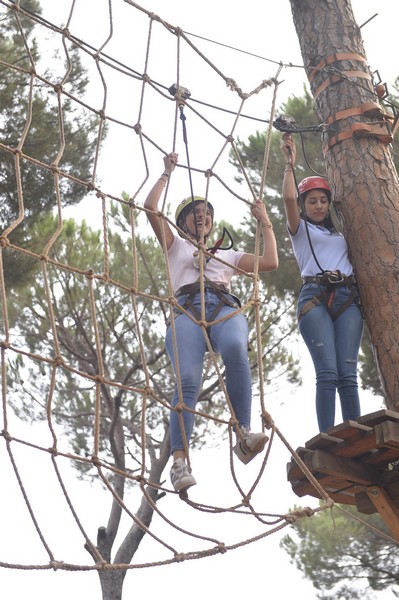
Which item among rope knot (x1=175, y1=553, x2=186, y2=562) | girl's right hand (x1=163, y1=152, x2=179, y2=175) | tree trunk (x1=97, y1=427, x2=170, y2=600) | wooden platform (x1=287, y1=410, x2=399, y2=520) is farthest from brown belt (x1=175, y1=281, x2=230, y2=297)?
tree trunk (x1=97, y1=427, x2=170, y2=600)

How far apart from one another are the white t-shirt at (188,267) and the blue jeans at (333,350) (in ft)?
0.93

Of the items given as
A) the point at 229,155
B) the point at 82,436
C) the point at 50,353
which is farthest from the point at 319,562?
the point at 229,155

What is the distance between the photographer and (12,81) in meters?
6.52

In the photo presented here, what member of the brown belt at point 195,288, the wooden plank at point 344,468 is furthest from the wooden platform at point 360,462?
the brown belt at point 195,288

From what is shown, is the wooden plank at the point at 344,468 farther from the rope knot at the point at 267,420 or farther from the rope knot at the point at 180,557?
the rope knot at the point at 180,557

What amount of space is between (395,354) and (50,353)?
614cm

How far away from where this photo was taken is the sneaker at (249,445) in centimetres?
269

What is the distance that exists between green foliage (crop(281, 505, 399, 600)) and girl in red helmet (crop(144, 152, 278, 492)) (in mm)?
5095

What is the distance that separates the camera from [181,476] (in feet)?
8.82

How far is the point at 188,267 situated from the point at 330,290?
0.50m

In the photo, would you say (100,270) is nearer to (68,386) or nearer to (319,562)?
(68,386)

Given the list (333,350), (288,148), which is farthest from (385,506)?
(288,148)

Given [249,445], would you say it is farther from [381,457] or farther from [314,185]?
[314,185]

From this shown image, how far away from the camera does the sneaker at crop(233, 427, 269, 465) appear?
2686mm
